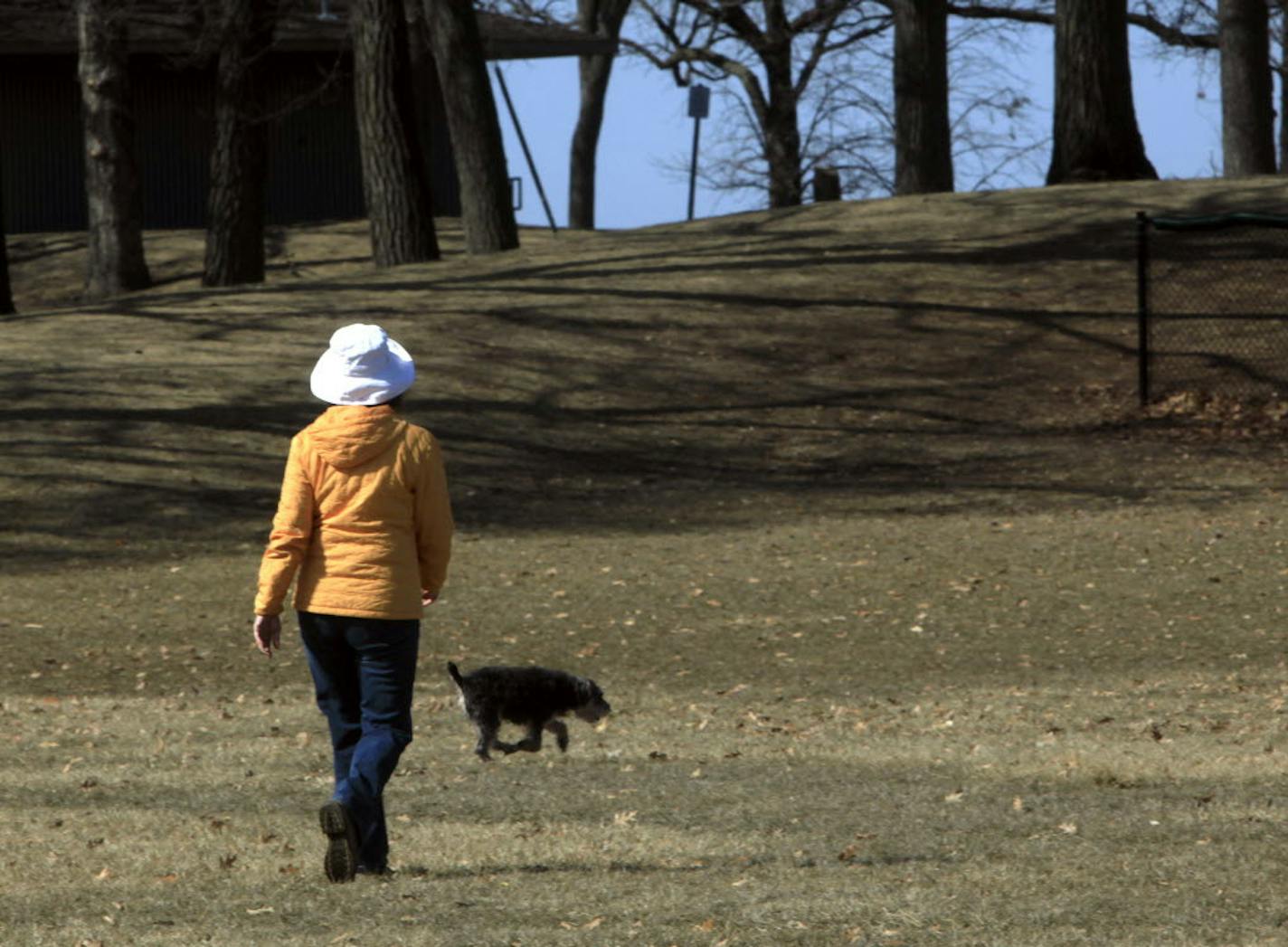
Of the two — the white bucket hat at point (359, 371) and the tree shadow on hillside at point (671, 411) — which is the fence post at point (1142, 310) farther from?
the white bucket hat at point (359, 371)

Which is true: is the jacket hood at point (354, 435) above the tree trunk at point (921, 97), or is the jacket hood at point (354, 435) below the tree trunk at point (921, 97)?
below

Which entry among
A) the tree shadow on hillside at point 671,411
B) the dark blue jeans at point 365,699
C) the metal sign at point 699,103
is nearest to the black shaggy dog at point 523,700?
the dark blue jeans at point 365,699

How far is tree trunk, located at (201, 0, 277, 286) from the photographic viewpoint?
30703mm

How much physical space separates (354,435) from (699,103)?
42.7m

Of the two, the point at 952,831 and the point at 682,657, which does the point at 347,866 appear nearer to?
the point at 952,831

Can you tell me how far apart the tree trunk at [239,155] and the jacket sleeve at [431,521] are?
24910 mm

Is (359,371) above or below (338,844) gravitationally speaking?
above

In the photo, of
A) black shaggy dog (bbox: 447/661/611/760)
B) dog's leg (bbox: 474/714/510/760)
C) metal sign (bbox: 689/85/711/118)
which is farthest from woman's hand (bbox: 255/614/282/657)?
metal sign (bbox: 689/85/711/118)

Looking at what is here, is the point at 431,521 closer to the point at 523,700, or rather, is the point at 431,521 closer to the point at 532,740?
the point at 523,700

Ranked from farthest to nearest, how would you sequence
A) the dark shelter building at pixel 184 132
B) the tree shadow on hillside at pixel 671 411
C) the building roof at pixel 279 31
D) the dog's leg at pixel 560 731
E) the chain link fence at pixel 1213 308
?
the dark shelter building at pixel 184 132 < the building roof at pixel 279 31 < the chain link fence at pixel 1213 308 < the tree shadow on hillside at pixel 671 411 < the dog's leg at pixel 560 731

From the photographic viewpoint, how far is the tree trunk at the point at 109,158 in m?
29.9

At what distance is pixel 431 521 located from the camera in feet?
21.8

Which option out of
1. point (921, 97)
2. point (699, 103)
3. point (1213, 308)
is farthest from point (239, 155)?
point (699, 103)

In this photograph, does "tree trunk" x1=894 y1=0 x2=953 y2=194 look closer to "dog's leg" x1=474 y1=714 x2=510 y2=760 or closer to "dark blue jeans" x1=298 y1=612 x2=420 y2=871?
"dog's leg" x1=474 y1=714 x2=510 y2=760
